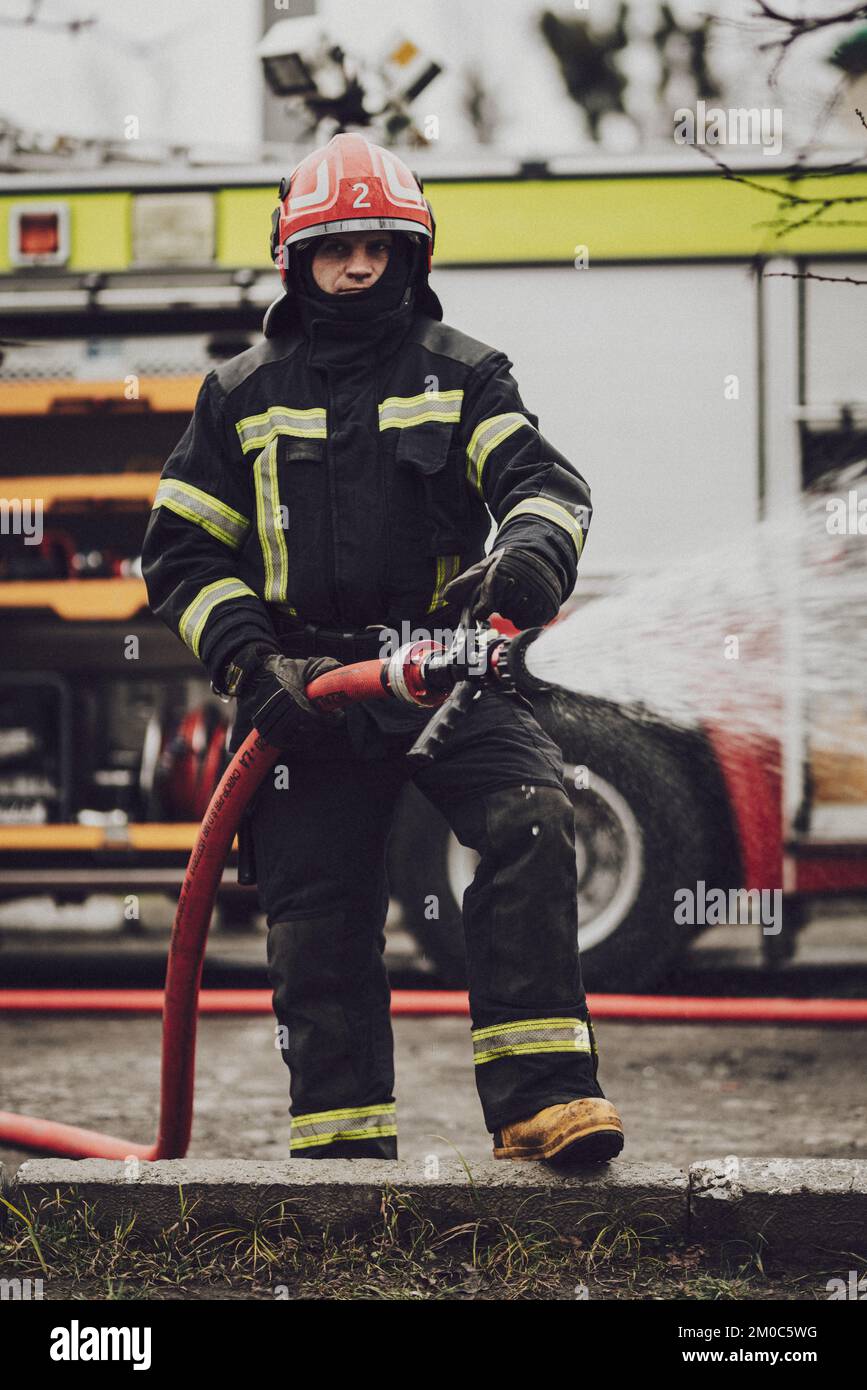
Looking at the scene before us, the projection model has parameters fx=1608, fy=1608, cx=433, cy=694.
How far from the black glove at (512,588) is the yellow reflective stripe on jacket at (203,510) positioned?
0.48 metres

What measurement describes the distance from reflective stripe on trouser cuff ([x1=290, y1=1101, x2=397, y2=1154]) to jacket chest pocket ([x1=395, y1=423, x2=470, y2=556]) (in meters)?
1.02

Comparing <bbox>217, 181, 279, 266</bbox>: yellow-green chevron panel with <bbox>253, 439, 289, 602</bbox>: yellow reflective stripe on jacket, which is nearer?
<bbox>253, 439, 289, 602</bbox>: yellow reflective stripe on jacket

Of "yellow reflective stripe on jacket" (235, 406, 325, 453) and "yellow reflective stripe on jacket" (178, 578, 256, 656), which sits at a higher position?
"yellow reflective stripe on jacket" (235, 406, 325, 453)

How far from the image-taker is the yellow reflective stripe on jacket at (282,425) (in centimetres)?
280

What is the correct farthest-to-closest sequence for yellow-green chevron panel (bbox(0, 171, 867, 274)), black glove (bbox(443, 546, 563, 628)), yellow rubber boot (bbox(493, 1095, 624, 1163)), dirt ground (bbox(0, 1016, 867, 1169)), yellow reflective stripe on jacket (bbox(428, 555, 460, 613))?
yellow-green chevron panel (bbox(0, 171, 867, 274))
dirt ground (bbox(0, 1016, 867, 1169))
yellow reflective stripe on jacket (bbox(428, 555, 460, 613))
yellow rubber boot (bbox(493, 1095, 624, 1163))
black glove (bbox(443, 546, 563, 628))

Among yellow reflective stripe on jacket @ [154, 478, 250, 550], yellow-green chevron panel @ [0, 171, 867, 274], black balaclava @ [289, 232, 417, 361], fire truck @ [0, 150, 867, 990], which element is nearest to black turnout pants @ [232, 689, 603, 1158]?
yellow reflective stripe on jacket @ [154, 478, 250, 550]

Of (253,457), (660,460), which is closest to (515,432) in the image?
(253,457)

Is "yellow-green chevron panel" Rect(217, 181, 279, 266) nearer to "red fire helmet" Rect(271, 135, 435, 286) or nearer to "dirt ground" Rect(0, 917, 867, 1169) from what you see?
"red fire helmet" Rect(271, 135, 435, 286)

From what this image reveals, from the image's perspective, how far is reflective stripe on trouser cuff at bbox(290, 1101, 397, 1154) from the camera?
2910 millimetres

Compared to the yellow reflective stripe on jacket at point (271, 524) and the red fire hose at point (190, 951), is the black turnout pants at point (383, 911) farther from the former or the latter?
the yellow reflective stripe on jacket at point (271, 524)

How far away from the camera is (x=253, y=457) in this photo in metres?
2.87

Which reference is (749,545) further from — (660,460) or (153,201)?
(153,201)

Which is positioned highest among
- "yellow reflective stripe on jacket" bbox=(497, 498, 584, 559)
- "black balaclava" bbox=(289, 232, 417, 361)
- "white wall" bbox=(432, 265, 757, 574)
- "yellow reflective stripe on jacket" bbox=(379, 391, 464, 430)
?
"white wall" bbox=(432, 265, 757, 574)

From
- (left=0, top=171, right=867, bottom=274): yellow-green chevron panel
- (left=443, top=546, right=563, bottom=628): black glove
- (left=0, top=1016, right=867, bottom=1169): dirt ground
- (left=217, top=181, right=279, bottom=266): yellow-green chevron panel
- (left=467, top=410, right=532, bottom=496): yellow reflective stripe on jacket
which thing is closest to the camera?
(left=443, top=546, right=563, bottom=628): black glove
